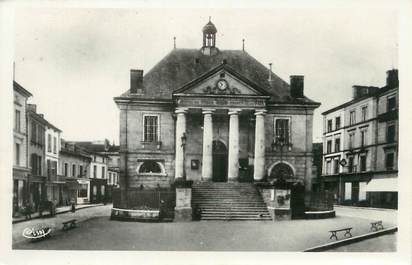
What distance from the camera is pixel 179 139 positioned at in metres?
20.3

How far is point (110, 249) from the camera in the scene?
15172 mm

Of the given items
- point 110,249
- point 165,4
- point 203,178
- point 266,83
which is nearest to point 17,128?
point 110,249

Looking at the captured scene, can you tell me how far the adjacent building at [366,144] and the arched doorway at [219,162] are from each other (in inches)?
156

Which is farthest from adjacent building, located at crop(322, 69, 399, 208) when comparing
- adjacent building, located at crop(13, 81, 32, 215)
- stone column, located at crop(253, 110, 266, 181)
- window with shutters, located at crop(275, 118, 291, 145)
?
adjacent building, located at crop(13, 81, 32, 215)

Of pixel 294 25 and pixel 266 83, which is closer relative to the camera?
pixel 294 25

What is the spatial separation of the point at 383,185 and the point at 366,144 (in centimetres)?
130

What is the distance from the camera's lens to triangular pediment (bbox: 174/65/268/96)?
2005 cm

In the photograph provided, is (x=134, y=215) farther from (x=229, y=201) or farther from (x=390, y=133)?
(x=390, y=133)

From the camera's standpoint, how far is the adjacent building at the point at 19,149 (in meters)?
15.5

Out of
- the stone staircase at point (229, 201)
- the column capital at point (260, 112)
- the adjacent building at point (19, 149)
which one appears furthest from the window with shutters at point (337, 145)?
the adjacent building at point (19, 149)

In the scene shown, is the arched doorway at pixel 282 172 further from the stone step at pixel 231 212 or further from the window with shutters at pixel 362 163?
the window with shutters at pixel 362 163

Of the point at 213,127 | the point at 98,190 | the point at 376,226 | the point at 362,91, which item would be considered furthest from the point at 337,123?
the point at 98,190

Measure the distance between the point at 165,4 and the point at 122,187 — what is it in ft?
23.5

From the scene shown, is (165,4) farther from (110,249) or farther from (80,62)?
(110,249)
